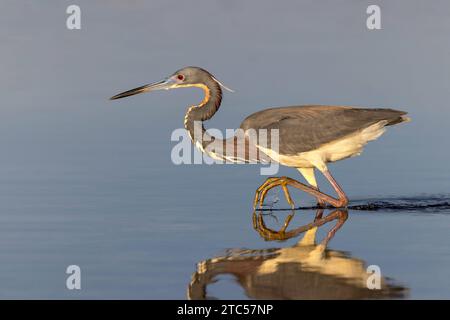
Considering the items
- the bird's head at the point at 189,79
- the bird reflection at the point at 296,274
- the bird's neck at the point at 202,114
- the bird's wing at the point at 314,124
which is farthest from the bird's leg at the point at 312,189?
the bird reflection at the point at 296,274

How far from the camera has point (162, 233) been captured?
10.9 metres

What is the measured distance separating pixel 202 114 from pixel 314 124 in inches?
58.1

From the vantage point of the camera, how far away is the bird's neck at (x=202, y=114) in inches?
516

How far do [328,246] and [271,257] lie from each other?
2.72 ft

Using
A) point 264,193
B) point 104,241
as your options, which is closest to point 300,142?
point 264,193

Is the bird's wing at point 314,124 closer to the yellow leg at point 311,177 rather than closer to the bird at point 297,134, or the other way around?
the bird at point 297,134

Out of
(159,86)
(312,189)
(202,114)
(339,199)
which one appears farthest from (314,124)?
(159,86)

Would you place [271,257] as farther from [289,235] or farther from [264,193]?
[264,193]

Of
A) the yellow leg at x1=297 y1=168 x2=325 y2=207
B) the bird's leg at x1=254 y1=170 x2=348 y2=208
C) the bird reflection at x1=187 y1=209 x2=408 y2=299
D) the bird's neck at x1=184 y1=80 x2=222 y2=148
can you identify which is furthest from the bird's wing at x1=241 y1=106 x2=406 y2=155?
the bird reflection at x1=187 y1=209 x2=408 y2=299

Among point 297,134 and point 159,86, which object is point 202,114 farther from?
point 297,134

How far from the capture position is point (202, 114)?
43.1 feet

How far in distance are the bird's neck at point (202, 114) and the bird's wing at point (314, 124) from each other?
58 centimetres

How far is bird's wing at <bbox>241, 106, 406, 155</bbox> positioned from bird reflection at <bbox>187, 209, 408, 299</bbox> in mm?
2308
